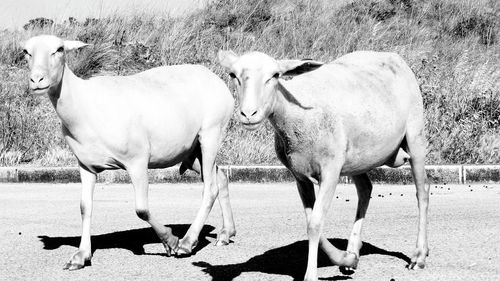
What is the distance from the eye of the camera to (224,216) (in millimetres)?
8273

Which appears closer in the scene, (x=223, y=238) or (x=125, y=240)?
(x=223, y=238)

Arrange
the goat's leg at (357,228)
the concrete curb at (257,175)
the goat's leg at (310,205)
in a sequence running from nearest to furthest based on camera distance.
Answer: the goat's leg at (310,205), the goat's leg at (357,228), the concrete curb at (257,175)

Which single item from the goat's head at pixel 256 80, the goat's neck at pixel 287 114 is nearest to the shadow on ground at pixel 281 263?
the goat's neck at pixel 287 114

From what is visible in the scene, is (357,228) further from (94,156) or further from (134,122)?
(94,156)

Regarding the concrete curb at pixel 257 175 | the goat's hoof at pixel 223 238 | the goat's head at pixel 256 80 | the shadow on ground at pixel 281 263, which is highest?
the goat's head at pixel 256 80

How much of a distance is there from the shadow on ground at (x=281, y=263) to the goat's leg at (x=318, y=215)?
1.97 feet

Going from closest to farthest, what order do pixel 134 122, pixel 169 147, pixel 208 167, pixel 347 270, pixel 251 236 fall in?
1. pixel 347 270
2. pixel 134 122
3. pixel 169 147
4. pixel 208 167
5. pixel 251 236

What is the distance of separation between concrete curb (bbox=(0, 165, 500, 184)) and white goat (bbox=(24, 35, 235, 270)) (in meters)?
5.38

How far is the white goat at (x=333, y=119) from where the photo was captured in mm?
5621

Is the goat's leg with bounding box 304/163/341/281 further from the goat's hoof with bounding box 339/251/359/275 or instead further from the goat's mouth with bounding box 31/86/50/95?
the goat's mouth with bounding box 31/86/50/95

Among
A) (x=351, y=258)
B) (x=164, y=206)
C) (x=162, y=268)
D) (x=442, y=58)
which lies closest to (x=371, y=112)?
(x=351, y=258)

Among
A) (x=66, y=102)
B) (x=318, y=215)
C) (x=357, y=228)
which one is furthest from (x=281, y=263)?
(x=66, y=102)

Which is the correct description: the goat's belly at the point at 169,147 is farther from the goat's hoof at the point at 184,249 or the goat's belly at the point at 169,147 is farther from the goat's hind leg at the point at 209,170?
the goat's hoof at the point at 184,249

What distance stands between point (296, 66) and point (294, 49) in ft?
46.2
